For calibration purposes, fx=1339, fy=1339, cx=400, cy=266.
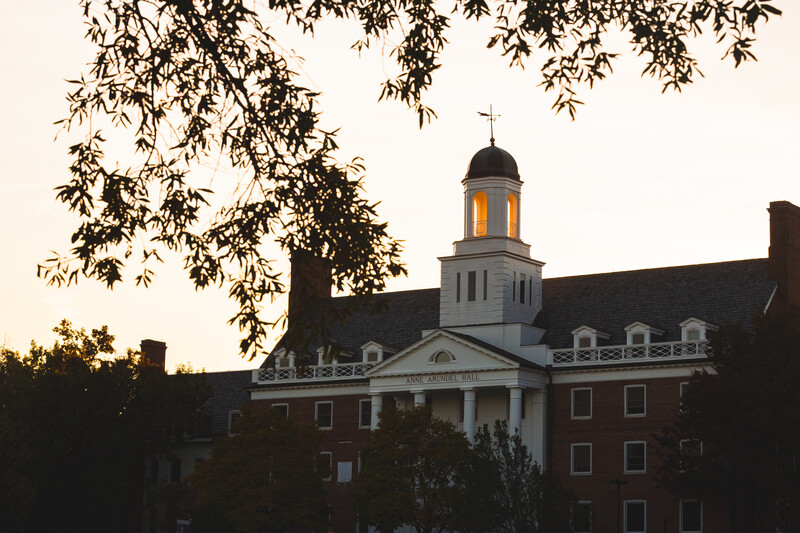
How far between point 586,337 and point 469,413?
737cm

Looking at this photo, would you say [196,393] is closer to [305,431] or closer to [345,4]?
[305,431]

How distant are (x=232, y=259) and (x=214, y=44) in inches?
109

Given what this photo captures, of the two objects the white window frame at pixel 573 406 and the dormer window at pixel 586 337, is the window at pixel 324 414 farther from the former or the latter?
the dormer window at pixel 586 337

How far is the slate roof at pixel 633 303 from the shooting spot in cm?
6881

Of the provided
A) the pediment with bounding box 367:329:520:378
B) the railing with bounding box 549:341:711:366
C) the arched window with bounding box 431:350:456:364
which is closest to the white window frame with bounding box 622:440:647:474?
the railing with bounding box 549:341:711:366

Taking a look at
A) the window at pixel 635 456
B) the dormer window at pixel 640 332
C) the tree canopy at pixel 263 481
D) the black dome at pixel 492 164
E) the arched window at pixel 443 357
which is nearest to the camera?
the tree canopy at pixel 263 481

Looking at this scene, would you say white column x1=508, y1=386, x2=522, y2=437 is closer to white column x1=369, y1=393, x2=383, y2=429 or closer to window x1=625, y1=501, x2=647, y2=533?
window x1=625, y1=501, x2=647, y2=533

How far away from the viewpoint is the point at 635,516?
66500 mm

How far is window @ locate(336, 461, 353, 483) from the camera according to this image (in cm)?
7631

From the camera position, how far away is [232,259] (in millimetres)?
17000

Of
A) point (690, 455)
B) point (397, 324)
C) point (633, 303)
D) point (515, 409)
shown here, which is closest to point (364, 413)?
point (397, 324)

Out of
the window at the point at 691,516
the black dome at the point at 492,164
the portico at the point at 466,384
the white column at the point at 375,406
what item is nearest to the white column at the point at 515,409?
the portico at the point at 466,384

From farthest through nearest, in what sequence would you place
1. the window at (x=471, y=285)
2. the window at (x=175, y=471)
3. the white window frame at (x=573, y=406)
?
Result: the window at (x=175, y=471) → the window at (x=471, y=285) → the white window frame at (x=573, y=406)

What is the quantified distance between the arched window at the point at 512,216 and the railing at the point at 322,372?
10.9 metres
